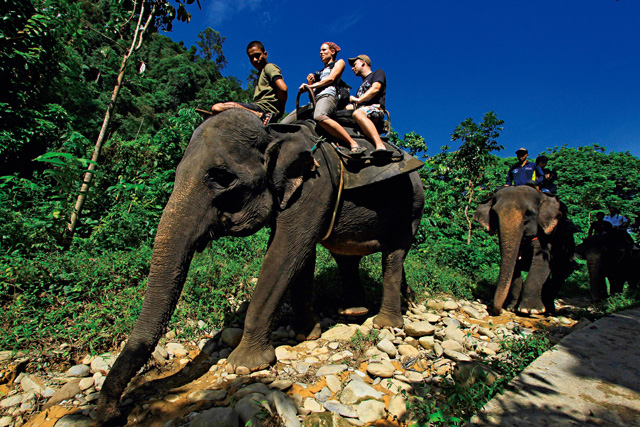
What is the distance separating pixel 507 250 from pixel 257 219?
4.09 metres

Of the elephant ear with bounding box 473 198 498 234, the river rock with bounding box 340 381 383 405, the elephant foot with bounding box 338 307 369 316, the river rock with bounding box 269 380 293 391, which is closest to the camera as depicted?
the river rock with bounding box 340 381 383 405

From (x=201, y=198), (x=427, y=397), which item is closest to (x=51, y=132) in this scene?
(x=201, y=198)

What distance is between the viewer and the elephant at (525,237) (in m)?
4.88

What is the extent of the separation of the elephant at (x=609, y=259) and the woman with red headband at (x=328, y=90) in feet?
21.8

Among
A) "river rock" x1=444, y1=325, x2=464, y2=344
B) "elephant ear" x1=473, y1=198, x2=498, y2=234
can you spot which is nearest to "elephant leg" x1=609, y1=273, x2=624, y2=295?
"elephant ear" x1=473, y1=198, x2=498, y2=234

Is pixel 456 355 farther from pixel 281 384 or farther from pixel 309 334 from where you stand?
pixel 281 384

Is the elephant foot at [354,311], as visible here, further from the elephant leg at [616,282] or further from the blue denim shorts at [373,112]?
the elephant leg at [616,282]

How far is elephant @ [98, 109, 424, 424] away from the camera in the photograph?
220 cm

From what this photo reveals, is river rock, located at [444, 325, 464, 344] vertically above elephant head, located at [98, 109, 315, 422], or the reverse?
elephant head, located at [98, 109, 315, 422]

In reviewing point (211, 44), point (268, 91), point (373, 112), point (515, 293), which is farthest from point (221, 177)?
point (211, 44)

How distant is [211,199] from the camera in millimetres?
2389

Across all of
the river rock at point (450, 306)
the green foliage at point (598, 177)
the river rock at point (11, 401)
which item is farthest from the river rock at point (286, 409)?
the green foliage at point (598, 177)

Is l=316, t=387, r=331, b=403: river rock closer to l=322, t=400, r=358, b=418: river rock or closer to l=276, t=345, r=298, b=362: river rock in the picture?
l=322, t=400, r=358, b=418: river rock

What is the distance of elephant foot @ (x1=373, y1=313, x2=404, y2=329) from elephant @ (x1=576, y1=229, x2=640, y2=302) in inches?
218
